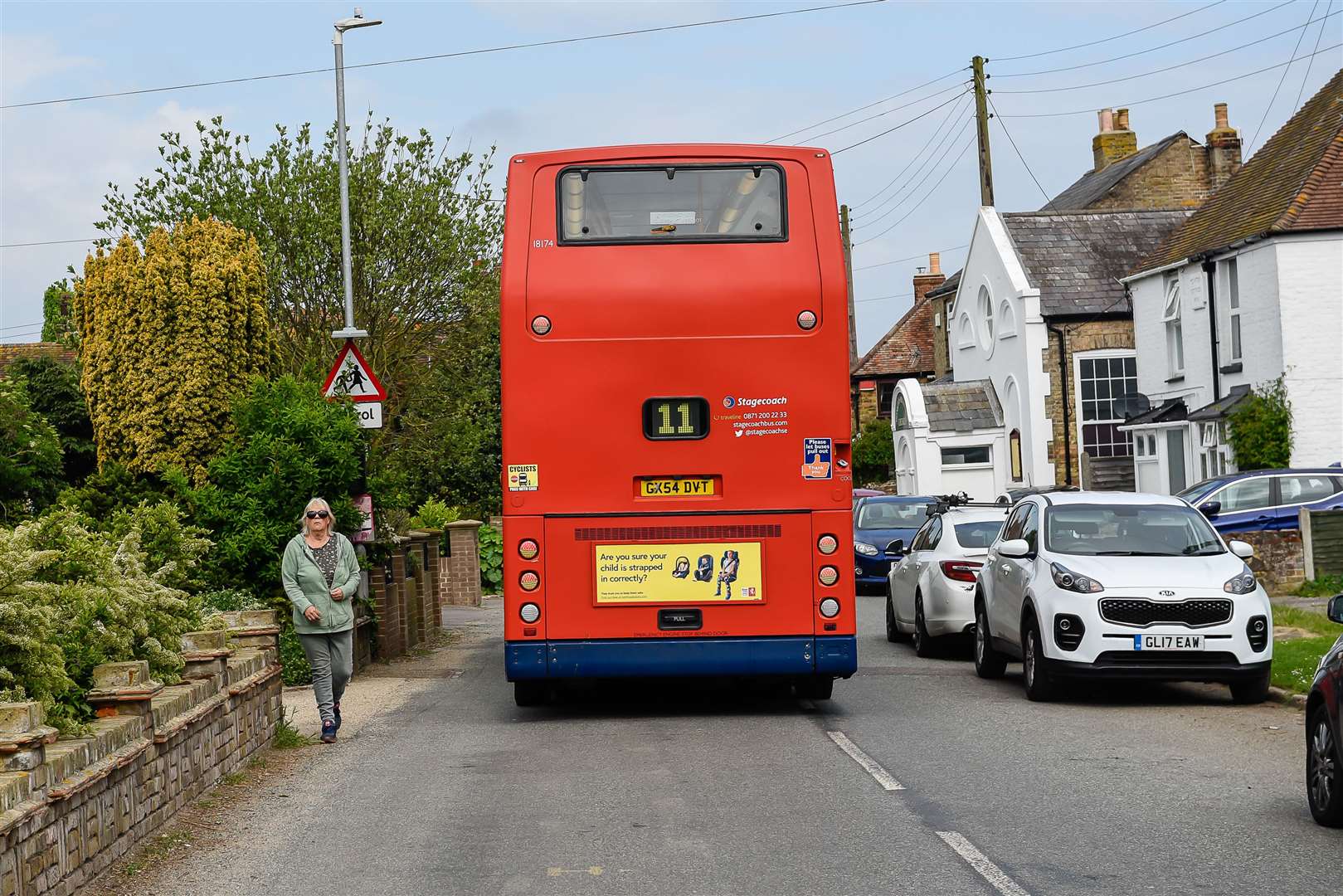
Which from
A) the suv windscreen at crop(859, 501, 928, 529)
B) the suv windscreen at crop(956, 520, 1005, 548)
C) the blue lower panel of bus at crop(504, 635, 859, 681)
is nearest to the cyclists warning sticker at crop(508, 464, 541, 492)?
the blue lower panel of bus at crop(504, 635, 859, 681)

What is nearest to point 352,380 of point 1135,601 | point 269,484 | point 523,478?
point 269,484

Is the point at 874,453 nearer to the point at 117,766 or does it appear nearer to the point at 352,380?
the point at 352,380

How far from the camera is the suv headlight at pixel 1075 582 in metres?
13.0

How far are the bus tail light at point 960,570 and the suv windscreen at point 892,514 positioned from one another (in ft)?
37.1

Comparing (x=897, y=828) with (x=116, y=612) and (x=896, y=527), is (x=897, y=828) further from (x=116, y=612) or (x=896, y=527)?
(x=896, y=527)

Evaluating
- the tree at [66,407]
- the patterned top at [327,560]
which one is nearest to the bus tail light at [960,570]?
the patterned top at [327,560]

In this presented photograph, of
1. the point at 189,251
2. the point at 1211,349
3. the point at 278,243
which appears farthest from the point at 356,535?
the point at 1211,349

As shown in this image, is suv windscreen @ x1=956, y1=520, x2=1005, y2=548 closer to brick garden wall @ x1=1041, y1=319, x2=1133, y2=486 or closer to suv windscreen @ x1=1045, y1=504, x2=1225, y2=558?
suv windscreen @ x1=1045, y1=504, x2=1225, y2=558

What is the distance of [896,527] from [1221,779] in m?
19.1

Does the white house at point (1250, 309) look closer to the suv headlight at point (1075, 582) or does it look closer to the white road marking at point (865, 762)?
the suv headlight at point (1075, 582)

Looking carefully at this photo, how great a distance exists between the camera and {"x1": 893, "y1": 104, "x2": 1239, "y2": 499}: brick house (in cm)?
4541

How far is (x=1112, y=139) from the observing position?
202 ft

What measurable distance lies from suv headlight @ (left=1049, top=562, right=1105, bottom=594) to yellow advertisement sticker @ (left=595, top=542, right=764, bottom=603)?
256 cm

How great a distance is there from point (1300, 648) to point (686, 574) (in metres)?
6.85
